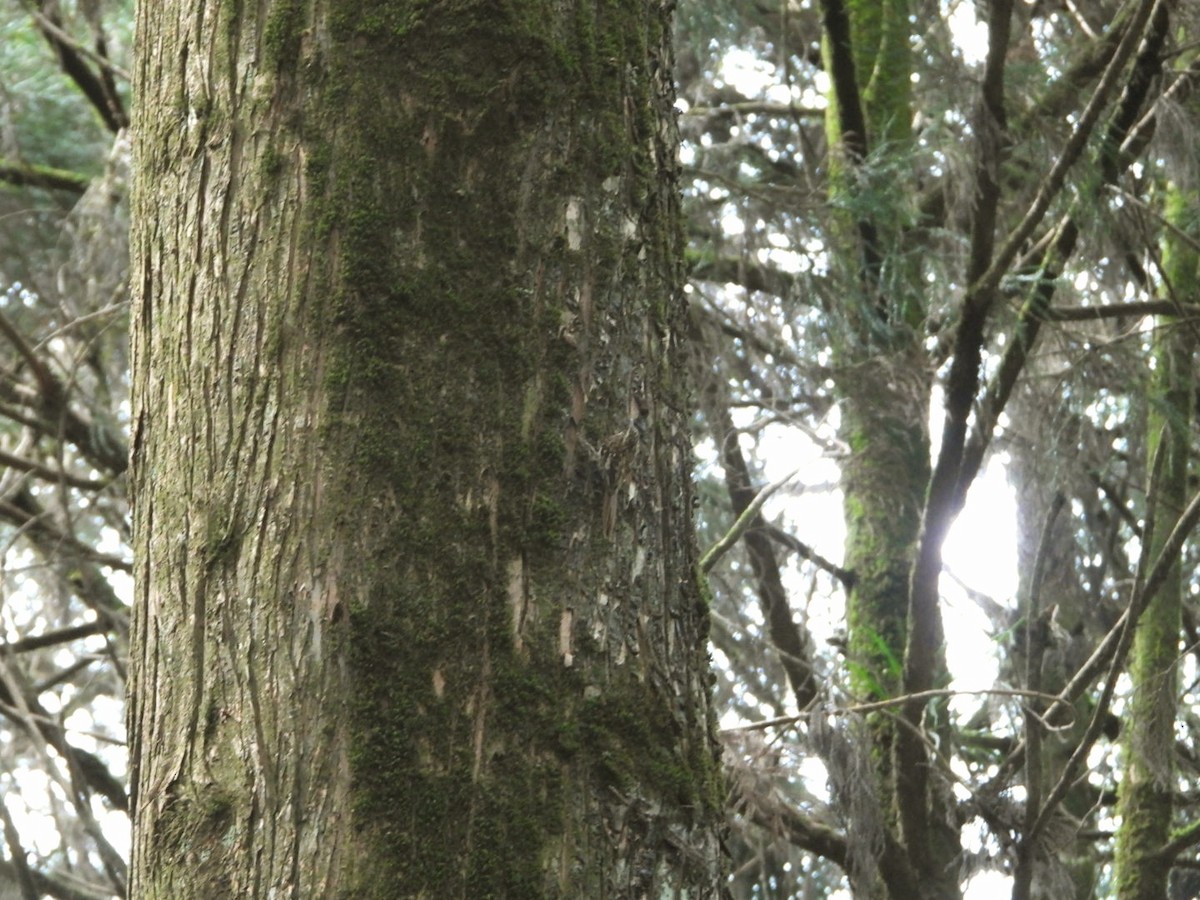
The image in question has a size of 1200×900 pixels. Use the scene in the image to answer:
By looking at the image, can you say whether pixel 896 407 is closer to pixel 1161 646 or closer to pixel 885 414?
pixel 885 414

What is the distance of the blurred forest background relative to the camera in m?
2.83

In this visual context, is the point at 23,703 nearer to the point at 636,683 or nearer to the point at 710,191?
the point at 636,683

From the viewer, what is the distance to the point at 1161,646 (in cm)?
365

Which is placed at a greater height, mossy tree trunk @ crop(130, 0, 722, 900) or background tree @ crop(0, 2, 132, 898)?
background tree @ crop(0, 2, 132, 898)

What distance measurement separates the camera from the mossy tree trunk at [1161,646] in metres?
3.26

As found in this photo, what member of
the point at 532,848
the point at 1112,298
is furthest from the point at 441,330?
the point at 1112,298

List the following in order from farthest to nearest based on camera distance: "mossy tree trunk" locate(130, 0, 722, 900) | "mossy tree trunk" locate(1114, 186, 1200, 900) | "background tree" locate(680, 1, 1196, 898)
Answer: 1. "mossy tree trunk" locate(1114, 186, 1200, 900)
2. "background tree" locate(680, 1, 1196, 898)
3. "mossy tree trunk" locate(130, 0, 722, 900)

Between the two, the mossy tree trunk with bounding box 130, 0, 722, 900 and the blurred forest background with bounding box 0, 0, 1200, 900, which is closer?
the mossy tree trunk with bounding box 130, 0, 722, 900

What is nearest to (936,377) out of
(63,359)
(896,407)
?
(896,407)

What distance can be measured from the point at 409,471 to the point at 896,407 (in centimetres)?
281

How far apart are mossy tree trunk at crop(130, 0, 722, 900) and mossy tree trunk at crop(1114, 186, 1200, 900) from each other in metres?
2.19

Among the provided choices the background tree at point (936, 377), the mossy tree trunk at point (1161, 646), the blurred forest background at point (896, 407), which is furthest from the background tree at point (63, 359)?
the mossy tree trunk at point (1161, 646)

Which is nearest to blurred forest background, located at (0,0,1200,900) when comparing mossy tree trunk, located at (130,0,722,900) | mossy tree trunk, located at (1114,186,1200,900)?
mossy tree trunk, located at (1114,186,1200,900)

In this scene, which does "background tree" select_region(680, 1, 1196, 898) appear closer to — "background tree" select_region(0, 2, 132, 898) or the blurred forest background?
the blurred forest background
